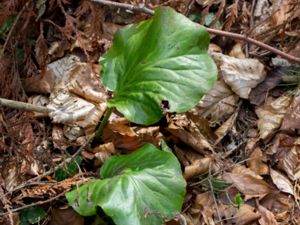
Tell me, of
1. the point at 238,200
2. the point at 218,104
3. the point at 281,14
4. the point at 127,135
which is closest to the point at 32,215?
the point at 127,135

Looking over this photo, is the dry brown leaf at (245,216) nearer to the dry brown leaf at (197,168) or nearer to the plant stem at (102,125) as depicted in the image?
the dry brown leaf at (197,168)

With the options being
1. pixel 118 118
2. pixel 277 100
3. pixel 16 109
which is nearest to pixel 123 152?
pixel 118 118

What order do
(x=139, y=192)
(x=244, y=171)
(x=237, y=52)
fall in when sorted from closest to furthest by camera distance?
(x=139, y=192), (x=244, y=171), (x=237, y=52)

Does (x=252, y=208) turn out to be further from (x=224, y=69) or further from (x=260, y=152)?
(x=224, y=69)

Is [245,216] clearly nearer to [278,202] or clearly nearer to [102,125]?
[278,202]

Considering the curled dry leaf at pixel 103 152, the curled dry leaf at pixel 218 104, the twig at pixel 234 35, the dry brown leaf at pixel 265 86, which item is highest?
the twig at pixel 234 35

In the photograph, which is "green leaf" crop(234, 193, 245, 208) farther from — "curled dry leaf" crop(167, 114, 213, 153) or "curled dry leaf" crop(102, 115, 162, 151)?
"curled dry leaf" crop(102, 115, 162, 151)

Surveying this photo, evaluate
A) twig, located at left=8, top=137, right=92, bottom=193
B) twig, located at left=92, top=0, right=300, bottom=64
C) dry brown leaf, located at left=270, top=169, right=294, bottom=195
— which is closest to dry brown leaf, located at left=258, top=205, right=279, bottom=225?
dry brown leaf, located at left=270, top=169, right=294, bottom=195

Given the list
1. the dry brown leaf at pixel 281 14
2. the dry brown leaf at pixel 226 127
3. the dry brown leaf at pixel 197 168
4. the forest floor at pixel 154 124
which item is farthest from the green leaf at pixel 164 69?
the dry brown leaf at pixel 281 14
